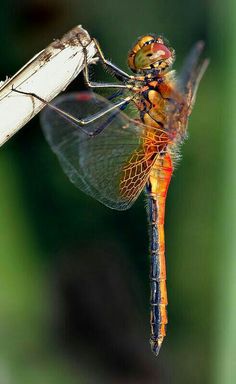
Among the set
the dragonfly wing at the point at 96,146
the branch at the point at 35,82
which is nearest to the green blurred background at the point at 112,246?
the dragonfly wing at the point at 96,146

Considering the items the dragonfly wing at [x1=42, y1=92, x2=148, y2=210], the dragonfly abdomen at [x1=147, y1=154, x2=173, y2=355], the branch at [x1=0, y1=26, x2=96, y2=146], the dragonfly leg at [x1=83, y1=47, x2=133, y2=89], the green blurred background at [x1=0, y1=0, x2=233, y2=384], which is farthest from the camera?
the green blurred background at [x1=0, y1=0, x2=233, y2=384]

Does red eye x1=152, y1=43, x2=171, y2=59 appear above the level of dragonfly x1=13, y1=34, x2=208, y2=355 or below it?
above

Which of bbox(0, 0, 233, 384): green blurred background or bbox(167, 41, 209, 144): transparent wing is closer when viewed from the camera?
bbox(167, 41, 209, 144): transparent wing

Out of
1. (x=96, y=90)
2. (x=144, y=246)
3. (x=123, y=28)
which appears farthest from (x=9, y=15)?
(x=144, y=246)

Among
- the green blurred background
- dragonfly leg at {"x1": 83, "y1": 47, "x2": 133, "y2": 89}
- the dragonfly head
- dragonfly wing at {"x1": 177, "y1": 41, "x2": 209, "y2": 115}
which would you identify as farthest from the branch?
the green blurred background

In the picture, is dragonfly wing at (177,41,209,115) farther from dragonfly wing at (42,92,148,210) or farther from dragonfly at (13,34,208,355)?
dragonfly wing at (42,92,148,210)

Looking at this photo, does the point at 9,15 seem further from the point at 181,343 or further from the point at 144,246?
the point at 181,343

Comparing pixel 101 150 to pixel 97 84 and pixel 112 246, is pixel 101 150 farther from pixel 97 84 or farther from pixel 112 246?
pixel 112 246

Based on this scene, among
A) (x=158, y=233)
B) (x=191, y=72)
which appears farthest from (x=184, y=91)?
(x=158, y=233)
